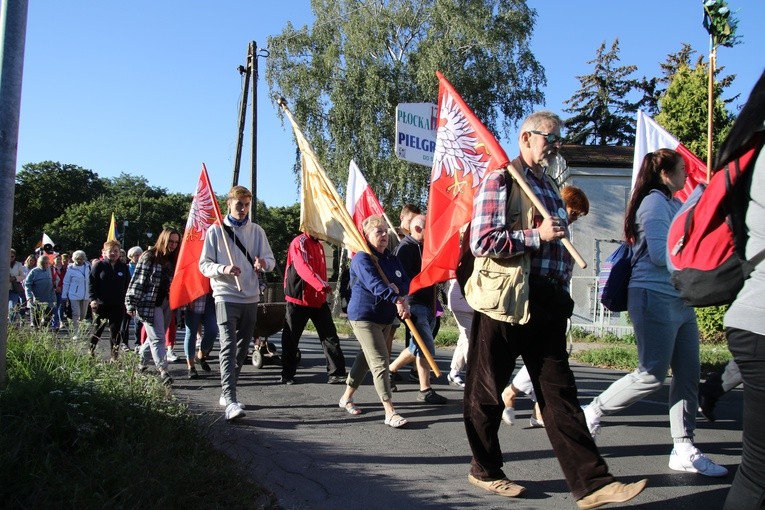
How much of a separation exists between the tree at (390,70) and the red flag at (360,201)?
787 inches

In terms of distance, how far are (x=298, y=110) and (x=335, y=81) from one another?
2.06 meters

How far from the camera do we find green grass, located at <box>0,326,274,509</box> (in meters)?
3.29

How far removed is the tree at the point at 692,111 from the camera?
18953 mm

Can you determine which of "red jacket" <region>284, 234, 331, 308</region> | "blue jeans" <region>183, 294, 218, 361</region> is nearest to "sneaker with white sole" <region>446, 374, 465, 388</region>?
"red jacket" <region>284, 234, 331, 308</region>

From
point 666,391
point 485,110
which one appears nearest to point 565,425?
point 666,391

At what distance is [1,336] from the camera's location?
461cm

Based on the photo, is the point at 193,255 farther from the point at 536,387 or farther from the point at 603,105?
the point at 603,105

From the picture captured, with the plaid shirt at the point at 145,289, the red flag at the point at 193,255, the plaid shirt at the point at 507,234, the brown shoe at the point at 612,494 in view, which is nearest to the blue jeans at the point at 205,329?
the red flag at the point at 193,255

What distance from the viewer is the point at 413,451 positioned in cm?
529

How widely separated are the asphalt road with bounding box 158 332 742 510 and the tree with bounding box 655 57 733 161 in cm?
1279

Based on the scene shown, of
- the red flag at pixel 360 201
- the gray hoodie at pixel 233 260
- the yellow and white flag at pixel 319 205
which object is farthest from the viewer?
the red flag at pixel 360 201

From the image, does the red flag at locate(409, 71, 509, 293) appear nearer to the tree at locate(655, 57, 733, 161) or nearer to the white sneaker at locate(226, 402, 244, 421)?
the white sneaker at locate(226, 402, 244, 421)

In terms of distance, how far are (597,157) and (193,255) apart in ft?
70.4

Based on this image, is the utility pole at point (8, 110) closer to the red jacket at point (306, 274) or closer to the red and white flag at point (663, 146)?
the red jacket at point (306, 274)
